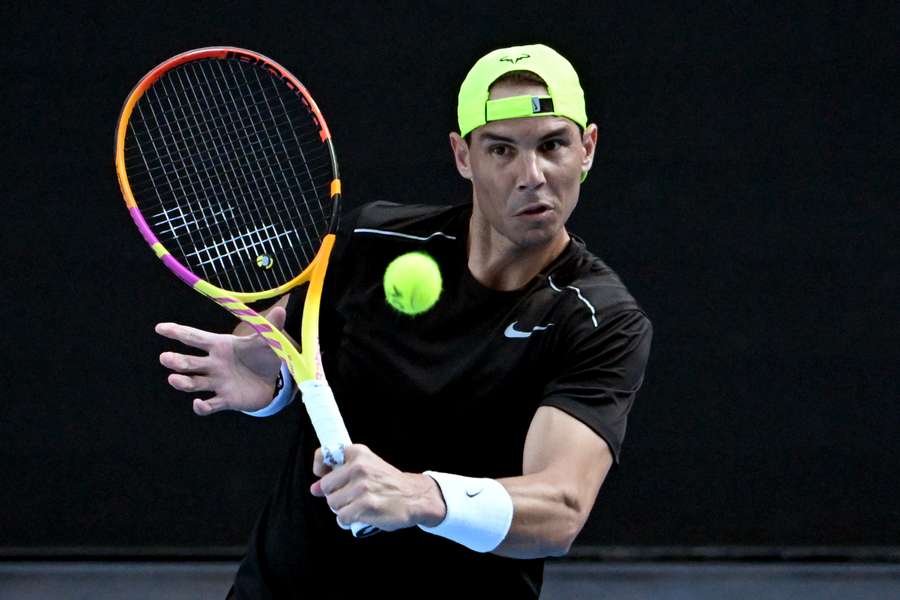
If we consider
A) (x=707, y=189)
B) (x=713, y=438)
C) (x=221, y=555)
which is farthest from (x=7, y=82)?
(x=713, y=438)

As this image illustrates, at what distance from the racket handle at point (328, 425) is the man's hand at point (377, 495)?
0.8 inches

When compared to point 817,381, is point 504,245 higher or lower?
higher

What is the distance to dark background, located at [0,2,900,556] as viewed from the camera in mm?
3336

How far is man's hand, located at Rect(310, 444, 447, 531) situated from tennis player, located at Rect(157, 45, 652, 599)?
0.24 metres

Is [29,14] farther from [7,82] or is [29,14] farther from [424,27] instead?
[424,27]

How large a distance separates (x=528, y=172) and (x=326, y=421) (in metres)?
0.50

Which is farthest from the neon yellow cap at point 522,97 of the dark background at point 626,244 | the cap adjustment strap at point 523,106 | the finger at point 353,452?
the dark background at point 626,244

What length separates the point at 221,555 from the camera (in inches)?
141

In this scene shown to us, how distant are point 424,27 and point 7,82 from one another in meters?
1.16

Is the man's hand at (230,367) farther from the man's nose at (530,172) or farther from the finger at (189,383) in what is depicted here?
the man's nose at (530,172)

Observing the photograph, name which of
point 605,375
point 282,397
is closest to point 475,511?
point 605,375

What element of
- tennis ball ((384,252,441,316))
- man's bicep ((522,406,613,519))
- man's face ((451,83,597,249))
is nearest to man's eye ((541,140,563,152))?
man's face ((451,83,597,249))

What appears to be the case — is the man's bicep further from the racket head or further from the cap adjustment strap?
the racket head

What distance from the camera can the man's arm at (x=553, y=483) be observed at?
1659 mm
